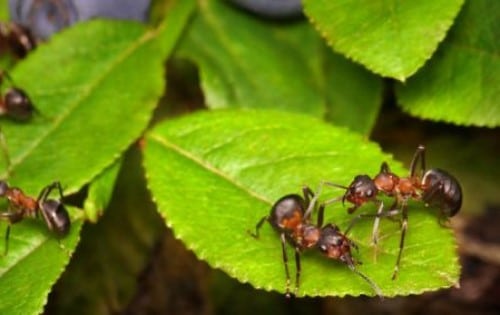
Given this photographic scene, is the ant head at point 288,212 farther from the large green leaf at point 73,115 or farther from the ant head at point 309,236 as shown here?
the large green leaf at point 73,115

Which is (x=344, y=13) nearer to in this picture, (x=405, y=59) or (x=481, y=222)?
(x=405, y=59)

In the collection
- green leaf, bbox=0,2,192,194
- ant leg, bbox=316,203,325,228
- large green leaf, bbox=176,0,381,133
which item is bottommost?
large green leaf, bbox=176,0,381,133

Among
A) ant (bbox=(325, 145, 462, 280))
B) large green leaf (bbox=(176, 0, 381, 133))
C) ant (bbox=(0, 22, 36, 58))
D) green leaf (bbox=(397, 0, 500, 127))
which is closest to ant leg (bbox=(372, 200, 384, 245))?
ant (bbox=(325, 145, 462, 280))

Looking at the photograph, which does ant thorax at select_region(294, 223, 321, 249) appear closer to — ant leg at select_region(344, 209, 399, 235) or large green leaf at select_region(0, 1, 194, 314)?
ant leg at select_region(344, 209, 399, 235)

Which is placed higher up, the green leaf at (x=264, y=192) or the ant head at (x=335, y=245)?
the ant head at (x=335, y=245)

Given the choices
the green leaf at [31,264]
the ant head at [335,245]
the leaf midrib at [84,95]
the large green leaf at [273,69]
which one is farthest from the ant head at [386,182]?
the leaf midrib at [84,95]

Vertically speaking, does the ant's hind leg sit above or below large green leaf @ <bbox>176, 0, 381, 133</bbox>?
above

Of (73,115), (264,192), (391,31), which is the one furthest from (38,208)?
(391,31)
